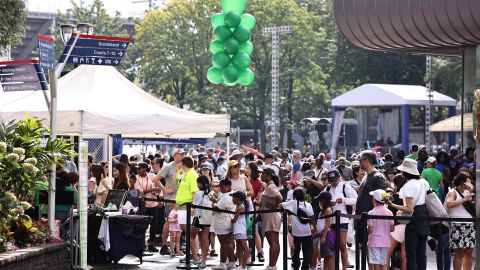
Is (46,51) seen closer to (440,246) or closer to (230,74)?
(230,74)

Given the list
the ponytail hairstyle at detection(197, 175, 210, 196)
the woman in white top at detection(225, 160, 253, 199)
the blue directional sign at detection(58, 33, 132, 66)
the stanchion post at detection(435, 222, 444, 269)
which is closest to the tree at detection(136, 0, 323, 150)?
the woman in white top at detection(225, 160, 253, 199)

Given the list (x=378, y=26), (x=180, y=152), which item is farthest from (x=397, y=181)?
(x=180, y=152)

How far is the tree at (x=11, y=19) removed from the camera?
1953 cm

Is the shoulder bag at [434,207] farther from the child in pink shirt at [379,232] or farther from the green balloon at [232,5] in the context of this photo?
the green balloon at [232,5]

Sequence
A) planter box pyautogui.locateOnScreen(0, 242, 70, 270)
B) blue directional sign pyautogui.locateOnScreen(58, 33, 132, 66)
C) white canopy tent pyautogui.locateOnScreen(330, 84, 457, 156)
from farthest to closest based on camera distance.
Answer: white canopy tent pyautogui.locateOnScreen(330, 84, 457, 156), blue directional sign pyautogui.locateOnScreen(58, 33, 132, 66), planter box pyautogui.locateOnScreen(0, 242, 70, 270)

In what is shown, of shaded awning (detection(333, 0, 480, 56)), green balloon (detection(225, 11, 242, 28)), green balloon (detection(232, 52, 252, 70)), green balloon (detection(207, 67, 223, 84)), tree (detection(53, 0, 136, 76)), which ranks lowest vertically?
green balloon (detection(207, 67, 223, 84))

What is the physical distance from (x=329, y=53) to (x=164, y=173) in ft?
168

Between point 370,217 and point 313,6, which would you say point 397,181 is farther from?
point 313,6

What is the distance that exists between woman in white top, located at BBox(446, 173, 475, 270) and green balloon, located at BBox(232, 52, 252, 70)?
213 inches

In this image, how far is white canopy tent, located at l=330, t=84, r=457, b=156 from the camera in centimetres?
4441

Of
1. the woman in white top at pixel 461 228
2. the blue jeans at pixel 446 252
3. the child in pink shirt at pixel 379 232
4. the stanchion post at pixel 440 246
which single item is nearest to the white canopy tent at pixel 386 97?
the blue jeans at pixel 446 252

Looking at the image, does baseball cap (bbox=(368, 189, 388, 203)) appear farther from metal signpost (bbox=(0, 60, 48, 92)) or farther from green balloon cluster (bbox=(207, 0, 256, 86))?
green balloon cluster (bbox=(207, 0, 256, 86))

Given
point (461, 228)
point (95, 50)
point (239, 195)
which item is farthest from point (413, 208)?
point (95, 50)

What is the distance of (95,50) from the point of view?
576 inches
